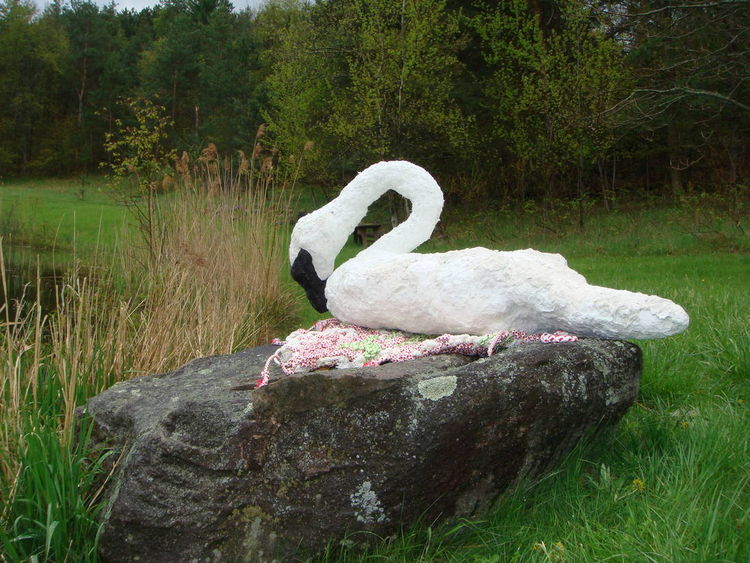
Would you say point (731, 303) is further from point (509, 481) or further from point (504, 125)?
point (504, 125)

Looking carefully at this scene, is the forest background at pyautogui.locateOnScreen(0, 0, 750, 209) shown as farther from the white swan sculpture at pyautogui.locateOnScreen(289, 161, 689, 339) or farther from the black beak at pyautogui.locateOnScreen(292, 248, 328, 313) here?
the black beak at pyautogui.locateOnScreen(292, 248, 328, 313)

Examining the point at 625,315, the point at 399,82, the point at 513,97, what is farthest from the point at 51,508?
the point at 513,97

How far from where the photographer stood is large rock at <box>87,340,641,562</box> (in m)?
2.10

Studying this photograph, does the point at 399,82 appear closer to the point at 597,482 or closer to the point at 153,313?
the point at 153,313

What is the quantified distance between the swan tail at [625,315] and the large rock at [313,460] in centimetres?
38

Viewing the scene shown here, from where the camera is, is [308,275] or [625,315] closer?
[625,315]

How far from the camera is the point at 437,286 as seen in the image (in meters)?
2.86

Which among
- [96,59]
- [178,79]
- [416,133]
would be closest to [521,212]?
[416,133]

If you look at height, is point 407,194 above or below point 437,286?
above

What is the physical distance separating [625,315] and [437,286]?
2.36 ft

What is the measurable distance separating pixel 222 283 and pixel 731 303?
3531 millimetres

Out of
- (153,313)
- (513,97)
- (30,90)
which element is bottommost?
(153,313)

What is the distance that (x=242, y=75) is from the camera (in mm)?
25109

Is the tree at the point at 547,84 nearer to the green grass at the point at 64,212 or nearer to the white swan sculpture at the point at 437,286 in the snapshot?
the green grass at the point at 64,212
